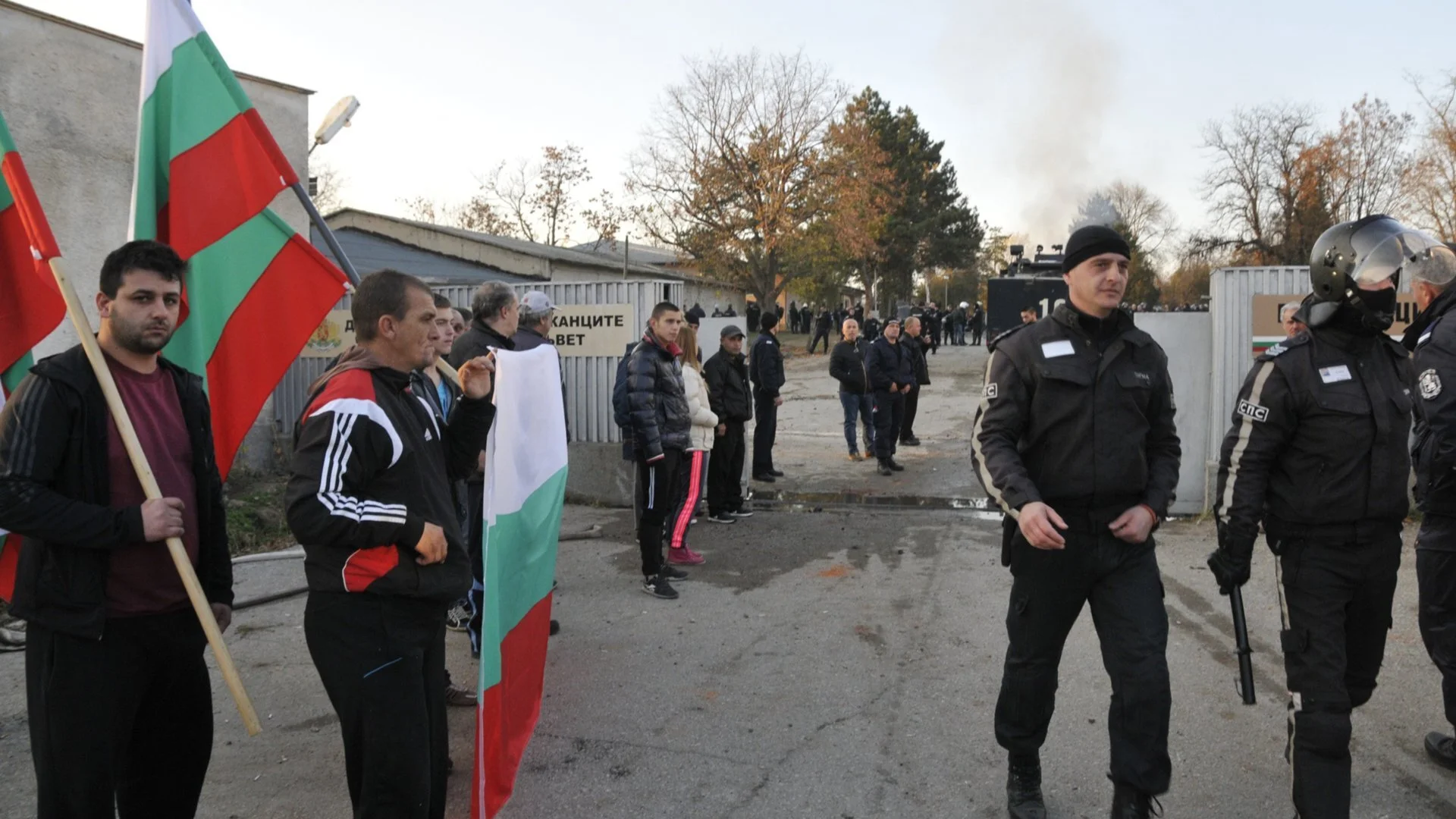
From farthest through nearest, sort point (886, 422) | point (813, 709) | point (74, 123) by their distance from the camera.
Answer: point (886, 422)
point (74, 123)
point (813, 709)

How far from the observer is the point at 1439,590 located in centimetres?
371

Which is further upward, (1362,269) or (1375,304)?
(1362,269)

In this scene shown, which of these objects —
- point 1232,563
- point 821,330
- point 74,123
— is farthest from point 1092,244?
Result: point 821,330

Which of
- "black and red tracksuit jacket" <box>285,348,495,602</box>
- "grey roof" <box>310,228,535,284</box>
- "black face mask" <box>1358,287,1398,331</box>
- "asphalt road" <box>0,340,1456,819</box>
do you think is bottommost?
"asphalt road" <box>0,340,1456,819</box>

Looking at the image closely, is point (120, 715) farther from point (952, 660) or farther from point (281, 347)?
point (952, 660)

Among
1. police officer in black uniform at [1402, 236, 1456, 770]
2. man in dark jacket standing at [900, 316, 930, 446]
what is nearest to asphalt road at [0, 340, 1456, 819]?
police officer in black uniform at [1402, 236, 1456, 770]

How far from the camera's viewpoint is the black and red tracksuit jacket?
2598 millimetres

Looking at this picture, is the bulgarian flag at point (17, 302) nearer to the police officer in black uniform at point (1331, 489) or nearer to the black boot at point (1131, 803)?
the black boot at point (1131, 803)

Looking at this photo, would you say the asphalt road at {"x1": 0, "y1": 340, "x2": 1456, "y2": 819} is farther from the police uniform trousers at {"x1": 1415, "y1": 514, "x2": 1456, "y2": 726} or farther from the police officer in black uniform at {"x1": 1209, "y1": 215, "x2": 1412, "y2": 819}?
the police officer in black uniform at {"x1": 1209, "y1": 215, "x2": 1412, "y2": 819}

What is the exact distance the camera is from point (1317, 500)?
10.7ft

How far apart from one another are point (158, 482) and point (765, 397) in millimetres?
8791

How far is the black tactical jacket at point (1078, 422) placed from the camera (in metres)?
3.35

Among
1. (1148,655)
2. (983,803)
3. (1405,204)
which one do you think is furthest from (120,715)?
(1405,204)

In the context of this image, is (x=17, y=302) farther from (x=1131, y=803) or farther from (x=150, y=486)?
(x=1131, y=803)
